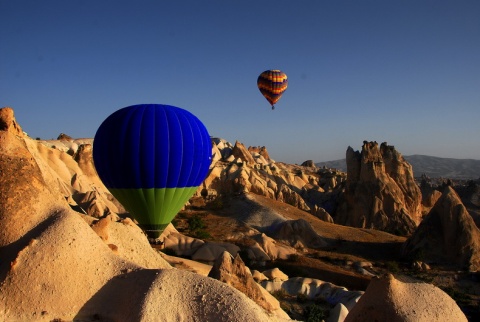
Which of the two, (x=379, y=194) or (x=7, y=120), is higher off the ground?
(x=7, y=120)

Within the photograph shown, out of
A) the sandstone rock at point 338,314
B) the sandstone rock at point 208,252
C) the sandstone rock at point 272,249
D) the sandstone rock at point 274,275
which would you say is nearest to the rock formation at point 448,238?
the sandstone rock at point 272,249

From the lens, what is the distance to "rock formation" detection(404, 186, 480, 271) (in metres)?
28.4

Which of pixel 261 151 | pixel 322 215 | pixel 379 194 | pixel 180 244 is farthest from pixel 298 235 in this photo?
pixel 261 151

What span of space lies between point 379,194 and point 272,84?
13.9 meters

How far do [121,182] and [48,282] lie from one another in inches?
382

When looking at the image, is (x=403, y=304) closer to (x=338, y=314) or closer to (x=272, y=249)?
(x=338, y=314)

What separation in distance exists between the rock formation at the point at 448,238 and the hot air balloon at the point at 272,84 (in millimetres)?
18458

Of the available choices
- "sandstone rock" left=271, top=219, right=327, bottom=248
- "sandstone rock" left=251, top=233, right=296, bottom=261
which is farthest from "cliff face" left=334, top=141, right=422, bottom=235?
"sandstone rock" left=251, top=233, right=296, bottom=261

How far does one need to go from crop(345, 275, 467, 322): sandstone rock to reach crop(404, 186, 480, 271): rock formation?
74.2 ft

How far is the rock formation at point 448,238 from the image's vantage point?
1119 inches

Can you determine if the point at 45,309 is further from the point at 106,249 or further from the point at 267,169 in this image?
the point at 267,169

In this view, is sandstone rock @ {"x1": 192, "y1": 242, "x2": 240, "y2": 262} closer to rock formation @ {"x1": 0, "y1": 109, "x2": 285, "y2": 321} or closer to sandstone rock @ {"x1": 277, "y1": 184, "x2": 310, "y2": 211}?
rock formation @ {"x1": 0, "y1": 109, "x2": 285, "y2": 321}

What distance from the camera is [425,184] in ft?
208

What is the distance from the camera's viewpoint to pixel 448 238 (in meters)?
29.6
